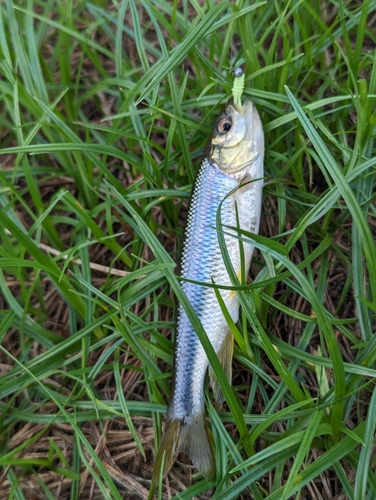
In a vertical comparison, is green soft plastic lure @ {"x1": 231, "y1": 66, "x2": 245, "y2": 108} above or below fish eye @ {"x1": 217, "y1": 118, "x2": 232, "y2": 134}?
above

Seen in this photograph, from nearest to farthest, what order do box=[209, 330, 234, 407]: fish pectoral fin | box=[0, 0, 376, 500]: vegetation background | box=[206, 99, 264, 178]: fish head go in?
box=[0, 0, 376, 500]: vegetation background
box=[209, 330, 234, 407]: fish pectoral fin
box=[206, 99, 264, 178]: fish head

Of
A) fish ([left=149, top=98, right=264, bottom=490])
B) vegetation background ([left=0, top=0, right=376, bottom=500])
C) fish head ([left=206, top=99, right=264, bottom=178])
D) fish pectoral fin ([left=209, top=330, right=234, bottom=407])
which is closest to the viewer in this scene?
vegetation background ([left=0, top=0, right=376, bottom=500])

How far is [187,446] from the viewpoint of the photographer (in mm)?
2438

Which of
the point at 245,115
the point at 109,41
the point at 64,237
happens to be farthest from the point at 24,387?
the point at 109,41

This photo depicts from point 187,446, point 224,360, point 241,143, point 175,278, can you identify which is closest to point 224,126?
point 241,143

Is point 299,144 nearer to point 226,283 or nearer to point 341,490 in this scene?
point 226,283

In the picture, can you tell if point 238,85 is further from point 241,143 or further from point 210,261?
point 210,261

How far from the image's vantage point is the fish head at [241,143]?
2.74 metres

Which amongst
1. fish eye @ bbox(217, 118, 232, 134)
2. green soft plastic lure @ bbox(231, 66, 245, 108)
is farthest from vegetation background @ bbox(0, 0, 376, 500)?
fish eye @ bbox(217, 118, 232, 134)

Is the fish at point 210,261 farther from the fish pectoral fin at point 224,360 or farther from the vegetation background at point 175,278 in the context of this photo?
the vegetation background at point 175,278

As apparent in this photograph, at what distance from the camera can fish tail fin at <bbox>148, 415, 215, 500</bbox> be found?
2383 millimetres

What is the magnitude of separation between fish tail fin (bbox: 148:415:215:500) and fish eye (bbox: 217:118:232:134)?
182cm

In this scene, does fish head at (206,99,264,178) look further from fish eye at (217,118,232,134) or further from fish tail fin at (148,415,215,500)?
fish tail fin at (148,415,215,500)

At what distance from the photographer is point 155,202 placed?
9.24 feet
